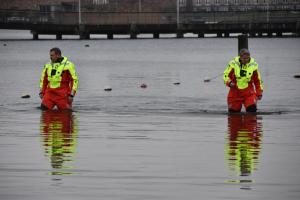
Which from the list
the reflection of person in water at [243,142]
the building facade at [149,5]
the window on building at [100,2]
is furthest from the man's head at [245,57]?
the window on building at [100,2]

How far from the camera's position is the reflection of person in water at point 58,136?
55.9 feet

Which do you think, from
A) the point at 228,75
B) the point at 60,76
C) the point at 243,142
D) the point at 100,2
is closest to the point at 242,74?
the point at 228,75

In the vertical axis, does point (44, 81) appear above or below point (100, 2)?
below

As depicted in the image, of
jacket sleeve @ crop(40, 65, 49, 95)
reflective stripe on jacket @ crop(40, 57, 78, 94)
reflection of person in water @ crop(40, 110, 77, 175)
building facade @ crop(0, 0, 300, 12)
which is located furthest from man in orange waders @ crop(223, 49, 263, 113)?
building facade @ crop(0, 0, 300, 12)

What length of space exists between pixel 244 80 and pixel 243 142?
5.42 m

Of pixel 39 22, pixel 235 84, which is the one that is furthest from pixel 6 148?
pixel 39 22

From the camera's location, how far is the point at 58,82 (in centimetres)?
2558

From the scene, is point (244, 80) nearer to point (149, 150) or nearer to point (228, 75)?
point (228, 75)

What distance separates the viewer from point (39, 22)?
142m

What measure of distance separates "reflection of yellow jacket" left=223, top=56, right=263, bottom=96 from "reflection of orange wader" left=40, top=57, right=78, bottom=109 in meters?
3.25

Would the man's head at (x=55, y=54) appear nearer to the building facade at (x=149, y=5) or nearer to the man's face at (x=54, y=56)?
the man's face at (x=54, y=56)

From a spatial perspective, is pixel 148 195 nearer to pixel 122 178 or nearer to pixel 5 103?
pixel 122 178

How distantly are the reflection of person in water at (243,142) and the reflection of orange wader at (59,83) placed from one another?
350cm

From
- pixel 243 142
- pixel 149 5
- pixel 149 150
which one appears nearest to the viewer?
pixel 149 150
